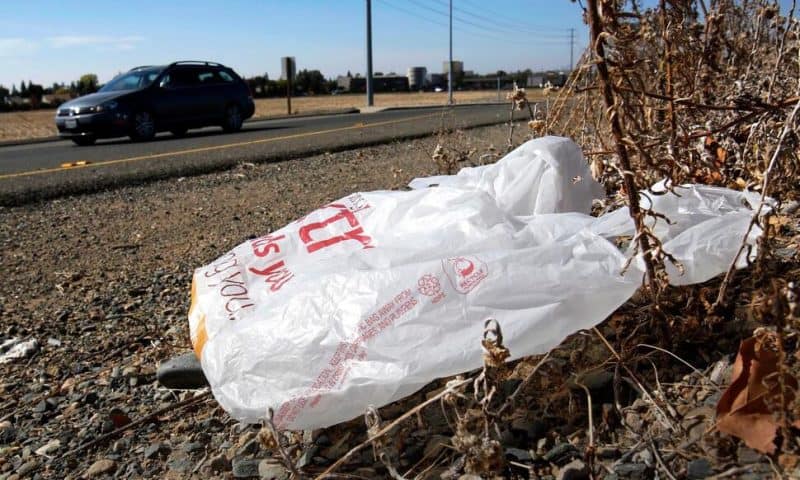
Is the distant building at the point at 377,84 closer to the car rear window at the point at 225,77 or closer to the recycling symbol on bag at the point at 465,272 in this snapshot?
the car rear window at the point at 225,77

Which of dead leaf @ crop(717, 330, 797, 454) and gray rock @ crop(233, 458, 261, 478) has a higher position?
dead leaf @ crop(717, 330, 797, 454)

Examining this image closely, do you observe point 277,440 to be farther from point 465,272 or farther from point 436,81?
point 436,81

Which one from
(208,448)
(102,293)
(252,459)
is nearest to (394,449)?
(252,459)

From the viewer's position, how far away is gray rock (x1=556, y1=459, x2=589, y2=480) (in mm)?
1279

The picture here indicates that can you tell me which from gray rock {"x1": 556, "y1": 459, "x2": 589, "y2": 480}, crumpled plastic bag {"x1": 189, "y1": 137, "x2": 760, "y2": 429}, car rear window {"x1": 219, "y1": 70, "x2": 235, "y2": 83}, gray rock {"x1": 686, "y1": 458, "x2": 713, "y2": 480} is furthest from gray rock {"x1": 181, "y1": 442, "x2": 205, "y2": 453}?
car rear window {"x1": 219, "y1": 70, "x2": 235, "y2": 83}

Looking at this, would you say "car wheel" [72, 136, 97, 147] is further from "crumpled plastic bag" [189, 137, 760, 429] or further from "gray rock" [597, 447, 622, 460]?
"gray rock" [597, 447, 622, 460]

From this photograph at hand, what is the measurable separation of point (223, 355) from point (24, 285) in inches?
77.3

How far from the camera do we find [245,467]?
1492mm

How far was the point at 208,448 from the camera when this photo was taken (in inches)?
63.3

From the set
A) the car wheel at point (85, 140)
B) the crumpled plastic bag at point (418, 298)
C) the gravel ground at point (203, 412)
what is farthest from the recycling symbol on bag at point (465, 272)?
the car wheel at point (85, 140)

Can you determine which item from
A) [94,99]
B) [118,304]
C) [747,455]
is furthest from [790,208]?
[94,99]

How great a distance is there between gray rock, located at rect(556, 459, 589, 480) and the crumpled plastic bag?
9.2 inches

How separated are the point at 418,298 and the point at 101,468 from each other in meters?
0.85

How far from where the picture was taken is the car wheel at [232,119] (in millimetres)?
11906
